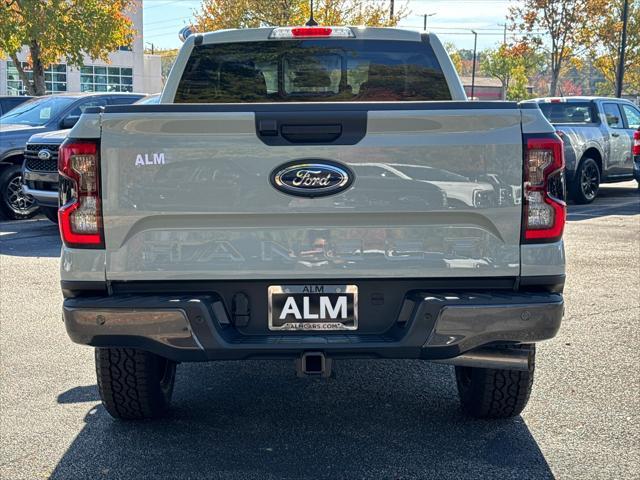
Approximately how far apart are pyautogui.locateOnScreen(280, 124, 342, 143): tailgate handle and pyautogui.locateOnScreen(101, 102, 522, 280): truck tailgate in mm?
32

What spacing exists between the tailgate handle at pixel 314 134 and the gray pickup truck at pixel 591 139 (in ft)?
38.9

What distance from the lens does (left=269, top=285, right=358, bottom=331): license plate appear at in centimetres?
362

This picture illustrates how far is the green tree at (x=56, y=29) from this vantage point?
80.4ft

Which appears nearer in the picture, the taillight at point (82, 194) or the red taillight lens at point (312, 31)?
the taillight at point (82, 194)

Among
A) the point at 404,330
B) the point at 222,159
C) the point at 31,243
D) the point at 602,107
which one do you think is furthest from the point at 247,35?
the point at 602,107

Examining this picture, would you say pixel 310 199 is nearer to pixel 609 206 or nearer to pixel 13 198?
pixel 13 198

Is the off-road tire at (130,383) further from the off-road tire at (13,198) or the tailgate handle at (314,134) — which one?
the off-road tire at (13,198)

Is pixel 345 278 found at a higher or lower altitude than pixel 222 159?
lower

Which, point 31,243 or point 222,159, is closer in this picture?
point 222,159

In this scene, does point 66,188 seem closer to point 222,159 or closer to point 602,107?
point 222,159

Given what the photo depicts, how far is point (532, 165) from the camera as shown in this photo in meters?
3.57

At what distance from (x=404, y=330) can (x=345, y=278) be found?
1.05 feet

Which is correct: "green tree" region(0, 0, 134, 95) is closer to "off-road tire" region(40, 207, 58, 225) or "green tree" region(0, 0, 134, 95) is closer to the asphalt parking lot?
"off-road tire" region(40, 207, 58, 225)

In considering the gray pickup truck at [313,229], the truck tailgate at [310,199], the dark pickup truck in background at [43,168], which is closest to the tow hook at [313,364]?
the gray pickup truck at [313,229]
